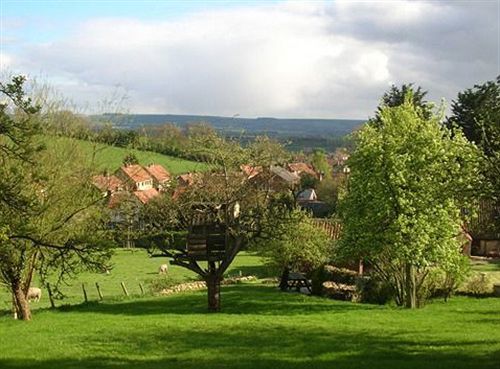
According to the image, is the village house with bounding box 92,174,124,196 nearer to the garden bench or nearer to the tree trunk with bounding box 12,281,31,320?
the tree trunk with bounding box 12,281,31,320

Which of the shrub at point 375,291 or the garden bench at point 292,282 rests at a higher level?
the shrub at point 375,291

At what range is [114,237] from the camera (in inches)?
1137

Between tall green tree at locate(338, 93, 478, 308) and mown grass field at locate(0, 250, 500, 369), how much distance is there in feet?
8.21

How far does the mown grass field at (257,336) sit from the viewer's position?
651 inches

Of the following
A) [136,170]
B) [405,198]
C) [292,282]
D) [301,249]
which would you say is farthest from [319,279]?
[136,170]

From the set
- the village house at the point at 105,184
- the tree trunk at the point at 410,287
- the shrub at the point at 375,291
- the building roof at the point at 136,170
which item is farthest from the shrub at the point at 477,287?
the building roof at the point at 136,170

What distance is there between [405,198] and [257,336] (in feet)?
36.7

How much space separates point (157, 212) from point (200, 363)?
49.7 feet

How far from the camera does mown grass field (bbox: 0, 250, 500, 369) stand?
16531 millimetres

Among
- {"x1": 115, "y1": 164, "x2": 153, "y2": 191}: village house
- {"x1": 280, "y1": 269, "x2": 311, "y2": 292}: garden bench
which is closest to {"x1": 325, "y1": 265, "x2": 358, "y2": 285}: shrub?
{"x1": 280, "y1": 269, "x2": 311, "y2": 292}: garden bench

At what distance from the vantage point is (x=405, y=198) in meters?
29.0

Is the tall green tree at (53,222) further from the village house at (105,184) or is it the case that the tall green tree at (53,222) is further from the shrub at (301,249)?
the shrub at (301,249)

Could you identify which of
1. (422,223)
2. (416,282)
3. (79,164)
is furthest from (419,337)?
(79,164)

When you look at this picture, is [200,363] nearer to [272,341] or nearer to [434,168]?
[272,341]
